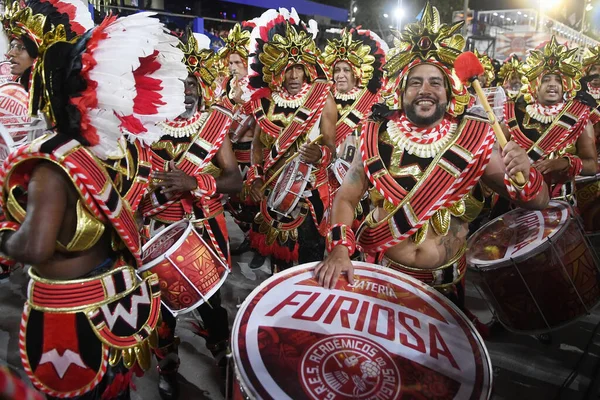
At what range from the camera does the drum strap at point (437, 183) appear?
234 centimetres

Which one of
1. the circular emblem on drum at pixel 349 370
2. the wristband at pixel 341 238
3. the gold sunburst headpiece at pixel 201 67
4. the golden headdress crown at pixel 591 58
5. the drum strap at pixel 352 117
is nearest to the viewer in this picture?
the circular emblem on drum at pixel 349 370

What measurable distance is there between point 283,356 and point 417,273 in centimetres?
127

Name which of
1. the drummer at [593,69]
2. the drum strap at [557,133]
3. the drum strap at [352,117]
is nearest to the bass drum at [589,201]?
the drum strap at [557,133]

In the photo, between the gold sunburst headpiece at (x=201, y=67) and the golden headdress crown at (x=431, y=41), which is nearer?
the golden headdress crown at (x=431, y=41)

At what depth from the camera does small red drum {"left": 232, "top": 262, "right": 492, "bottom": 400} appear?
54.6 inches

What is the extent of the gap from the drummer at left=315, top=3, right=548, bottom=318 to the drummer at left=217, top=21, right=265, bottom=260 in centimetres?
282

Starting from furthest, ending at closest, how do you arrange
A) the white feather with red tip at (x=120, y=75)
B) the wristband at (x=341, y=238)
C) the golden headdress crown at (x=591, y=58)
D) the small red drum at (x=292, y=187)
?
the golden headdress crown at (x=591, y=58) → the small red drum at (x=292, y=187) → the wristband at (x=341, y=238) → the white feather with red tip at (x=120, y=75)

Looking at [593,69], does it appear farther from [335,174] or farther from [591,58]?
[335,174]

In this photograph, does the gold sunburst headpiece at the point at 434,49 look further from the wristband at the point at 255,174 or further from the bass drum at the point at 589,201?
the bass drum at the point at 589,201

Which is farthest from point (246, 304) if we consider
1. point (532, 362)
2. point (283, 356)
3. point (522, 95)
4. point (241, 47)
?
point (241, 47)

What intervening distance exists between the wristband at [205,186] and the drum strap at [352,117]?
2321mm

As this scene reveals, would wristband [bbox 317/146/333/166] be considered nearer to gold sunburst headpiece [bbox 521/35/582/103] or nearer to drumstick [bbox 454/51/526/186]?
drumstick [bbox 454/51/526/186]

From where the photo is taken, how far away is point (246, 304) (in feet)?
5.48

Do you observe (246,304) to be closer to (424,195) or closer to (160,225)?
(424,195)
